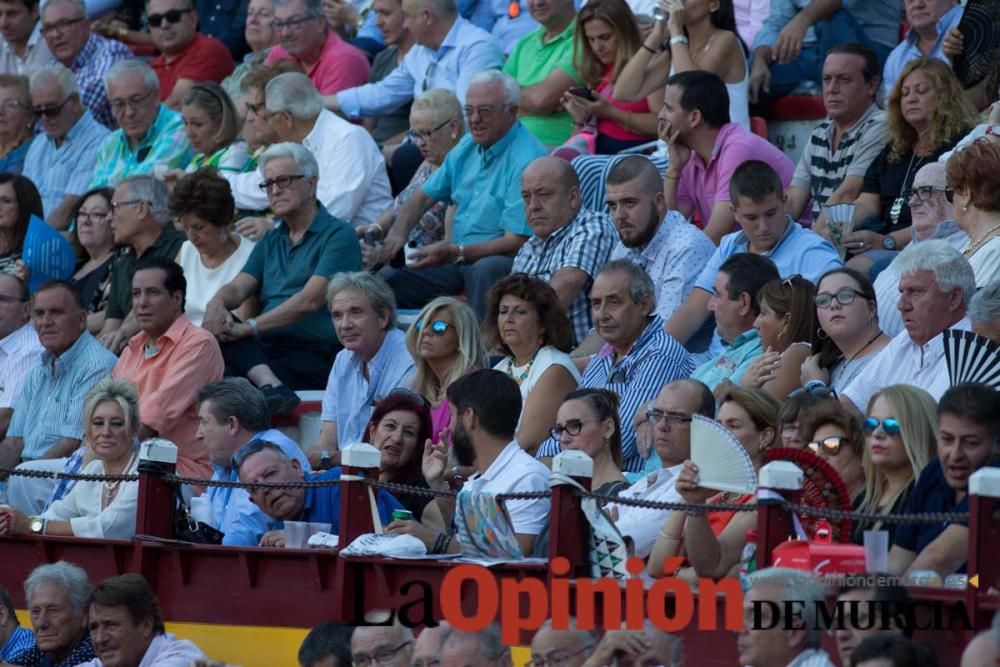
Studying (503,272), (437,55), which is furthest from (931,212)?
(437,55)

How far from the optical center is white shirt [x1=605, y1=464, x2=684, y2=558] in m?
7.77

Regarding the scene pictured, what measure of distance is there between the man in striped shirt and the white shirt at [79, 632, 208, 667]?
14.5ft

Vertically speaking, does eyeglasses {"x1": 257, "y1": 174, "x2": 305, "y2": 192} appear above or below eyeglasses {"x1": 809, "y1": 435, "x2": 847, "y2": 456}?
above

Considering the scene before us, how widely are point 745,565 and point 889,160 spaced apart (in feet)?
13.9

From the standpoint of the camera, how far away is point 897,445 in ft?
23.0

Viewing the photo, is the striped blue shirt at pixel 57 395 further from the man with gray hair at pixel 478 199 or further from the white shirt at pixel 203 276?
the man with gray hair at pixel 478 199

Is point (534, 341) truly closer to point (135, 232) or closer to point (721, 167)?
point (721, 167)

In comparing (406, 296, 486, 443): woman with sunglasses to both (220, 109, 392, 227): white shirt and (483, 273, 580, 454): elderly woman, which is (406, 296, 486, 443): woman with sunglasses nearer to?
(483, 273, 580, 454): elderly woman

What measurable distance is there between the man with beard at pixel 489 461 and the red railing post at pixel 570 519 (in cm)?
50

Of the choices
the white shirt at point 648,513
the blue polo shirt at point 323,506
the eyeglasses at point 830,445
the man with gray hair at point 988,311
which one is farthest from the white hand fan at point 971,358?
the blue polo shirt at point 323,506

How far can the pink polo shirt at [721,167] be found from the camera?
11016 millimetres

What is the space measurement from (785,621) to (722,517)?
4.60ft

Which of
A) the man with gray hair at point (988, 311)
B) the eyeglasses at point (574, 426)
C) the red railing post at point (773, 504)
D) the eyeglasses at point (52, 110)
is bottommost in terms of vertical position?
the red railing post at point (773, 504)

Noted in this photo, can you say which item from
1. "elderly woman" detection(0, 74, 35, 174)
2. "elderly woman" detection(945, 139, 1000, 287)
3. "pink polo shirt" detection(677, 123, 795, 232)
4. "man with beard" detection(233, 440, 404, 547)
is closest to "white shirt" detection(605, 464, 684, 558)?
"man with beard" detection(233, 440, 404, 547)
